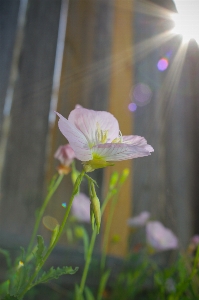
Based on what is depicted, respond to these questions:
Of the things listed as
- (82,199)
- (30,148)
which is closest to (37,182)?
(30,148)

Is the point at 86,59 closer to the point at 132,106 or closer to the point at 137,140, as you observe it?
the point at 132,106

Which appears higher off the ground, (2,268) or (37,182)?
(37,182)

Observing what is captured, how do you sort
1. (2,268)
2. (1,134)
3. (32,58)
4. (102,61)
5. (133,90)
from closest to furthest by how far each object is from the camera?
(2,268) → (1,134) → (32,58) → (102,61) → (133,90)

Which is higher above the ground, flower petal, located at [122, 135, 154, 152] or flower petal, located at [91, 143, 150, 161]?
flower petal, located at [122, 135, 154, 152]

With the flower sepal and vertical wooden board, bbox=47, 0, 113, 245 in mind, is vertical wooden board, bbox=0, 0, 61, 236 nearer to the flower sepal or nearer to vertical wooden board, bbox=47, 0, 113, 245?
vertical wooden board, bbox=47, 0, 113, 245

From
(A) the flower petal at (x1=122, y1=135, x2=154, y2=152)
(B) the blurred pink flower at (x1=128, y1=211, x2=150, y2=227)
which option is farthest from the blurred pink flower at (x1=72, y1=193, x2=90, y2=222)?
(A) the flower petal at (x1=122, y1=135, x2=154, y2=152)

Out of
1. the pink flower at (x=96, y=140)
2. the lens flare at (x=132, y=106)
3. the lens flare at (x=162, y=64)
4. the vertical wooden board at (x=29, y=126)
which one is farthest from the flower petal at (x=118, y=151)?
the lens flare at (x=162, y=64)

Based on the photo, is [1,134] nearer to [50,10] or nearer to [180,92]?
[50,10]
